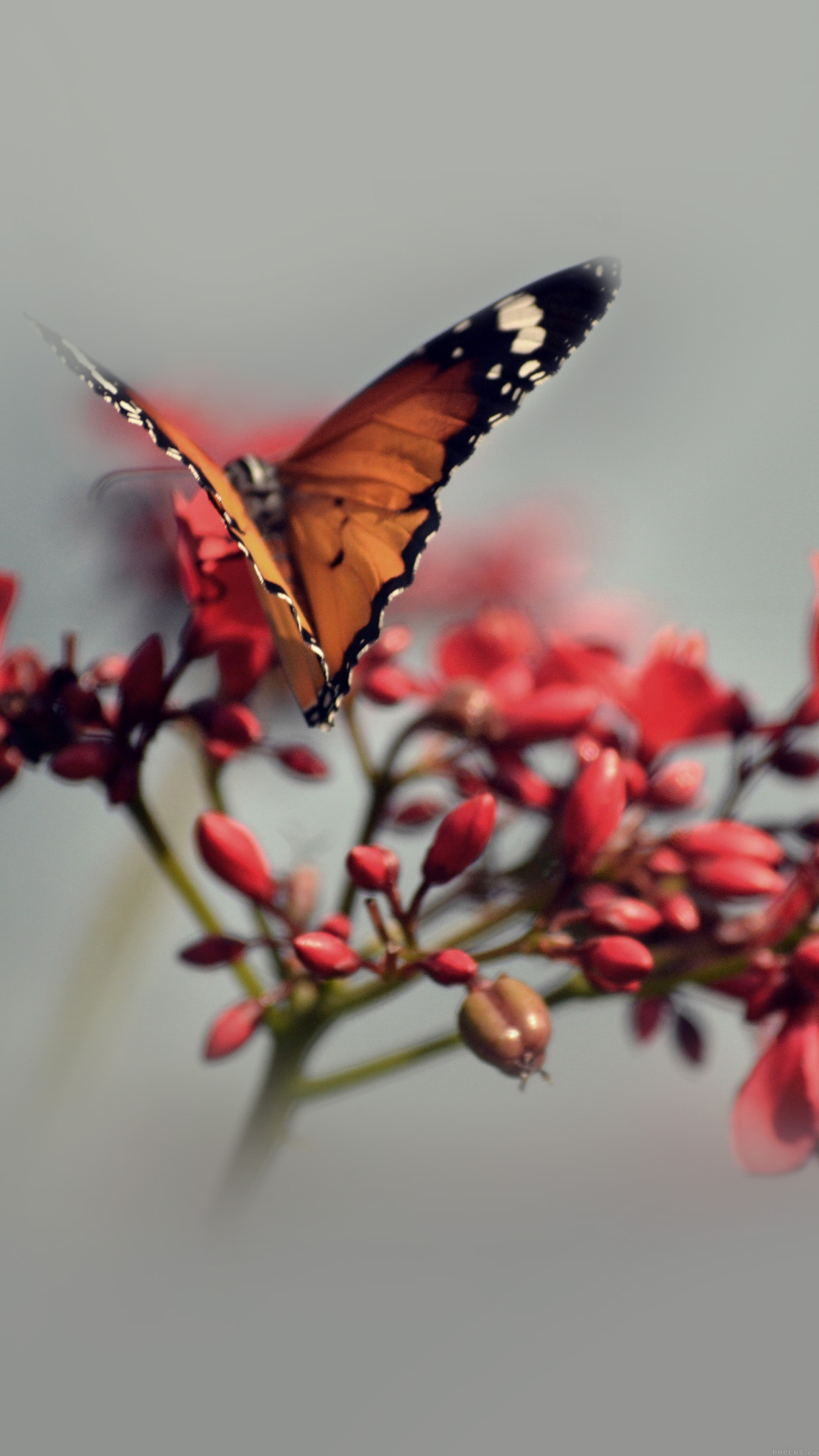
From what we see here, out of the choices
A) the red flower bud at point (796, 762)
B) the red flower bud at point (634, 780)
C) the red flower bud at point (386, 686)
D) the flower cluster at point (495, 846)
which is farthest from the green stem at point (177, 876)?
the red flower bud at point (796, 762)

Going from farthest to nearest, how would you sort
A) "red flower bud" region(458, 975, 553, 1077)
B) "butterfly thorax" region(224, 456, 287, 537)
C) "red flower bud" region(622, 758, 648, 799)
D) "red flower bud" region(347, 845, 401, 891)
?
"butterfly thorax" region(224, 456, 287, 537) → "red flower bud" region(622, 758, 648, 799) → "red flower bud" region(347, 845, 401, 891) → "red flower bud" region(458, 975, 553, 1077)

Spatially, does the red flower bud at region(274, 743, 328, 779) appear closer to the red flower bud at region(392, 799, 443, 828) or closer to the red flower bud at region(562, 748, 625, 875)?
the red flower bud at region(392, 799, 443, 828)

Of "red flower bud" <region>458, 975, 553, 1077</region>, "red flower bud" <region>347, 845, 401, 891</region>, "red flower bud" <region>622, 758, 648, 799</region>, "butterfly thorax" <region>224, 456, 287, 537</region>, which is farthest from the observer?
"butterfly thorax" <region>224, 456, 287, 537</region>

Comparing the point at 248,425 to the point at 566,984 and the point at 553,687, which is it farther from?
the point at 566,984

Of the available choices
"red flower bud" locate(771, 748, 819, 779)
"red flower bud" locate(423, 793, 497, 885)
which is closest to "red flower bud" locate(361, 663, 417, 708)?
"red flower bud" locate(423, 793, 497, 885)

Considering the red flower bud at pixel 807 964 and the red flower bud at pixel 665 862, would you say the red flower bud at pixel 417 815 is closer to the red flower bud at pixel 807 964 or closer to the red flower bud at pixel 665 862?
the red flower bud at pixel 665 862

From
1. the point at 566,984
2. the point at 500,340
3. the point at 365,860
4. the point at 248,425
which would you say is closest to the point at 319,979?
the point at 365,860
